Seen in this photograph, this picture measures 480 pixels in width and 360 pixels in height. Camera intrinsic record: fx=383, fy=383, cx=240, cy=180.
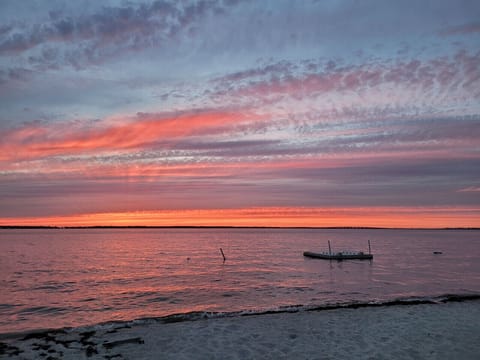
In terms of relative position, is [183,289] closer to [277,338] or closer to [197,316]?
[197,316]

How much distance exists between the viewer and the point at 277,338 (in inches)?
640

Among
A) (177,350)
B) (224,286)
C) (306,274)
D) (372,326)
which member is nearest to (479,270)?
(306,274)

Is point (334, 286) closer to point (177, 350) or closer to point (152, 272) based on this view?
point (152, 272)

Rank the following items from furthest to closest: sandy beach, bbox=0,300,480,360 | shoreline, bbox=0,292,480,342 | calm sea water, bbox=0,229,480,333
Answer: calm sea water, bbox=0,229,480,333 → shoreline, bbox=0,292,480,342 → sandy beach, bbox=0,300,480,360

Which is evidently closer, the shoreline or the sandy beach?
the sandy beach

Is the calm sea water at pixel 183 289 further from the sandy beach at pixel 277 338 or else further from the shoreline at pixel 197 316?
the sandy beach at pixel 277 338

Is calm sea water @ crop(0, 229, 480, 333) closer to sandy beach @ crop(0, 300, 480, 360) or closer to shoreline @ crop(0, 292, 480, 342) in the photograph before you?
shoreline @ crop(0, 292, 480, 342)

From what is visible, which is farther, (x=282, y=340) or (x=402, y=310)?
(x=402, y=310)

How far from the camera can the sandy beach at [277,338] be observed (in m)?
14.1

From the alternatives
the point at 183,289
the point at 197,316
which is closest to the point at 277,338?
the point at 197,316

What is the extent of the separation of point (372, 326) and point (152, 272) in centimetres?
3238

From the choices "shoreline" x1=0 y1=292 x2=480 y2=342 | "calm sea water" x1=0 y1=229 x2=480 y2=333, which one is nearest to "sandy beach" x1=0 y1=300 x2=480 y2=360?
"shoreline" x1=0 y1=292 x2=480 y2=342

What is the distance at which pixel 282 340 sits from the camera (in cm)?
1598

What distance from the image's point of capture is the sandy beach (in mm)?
14133
